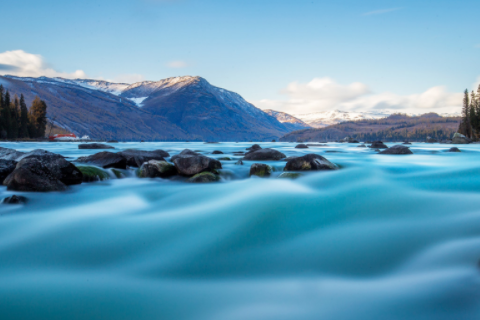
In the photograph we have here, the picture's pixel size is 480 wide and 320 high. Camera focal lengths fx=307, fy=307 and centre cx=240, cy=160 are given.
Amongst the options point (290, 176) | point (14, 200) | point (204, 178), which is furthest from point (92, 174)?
point (290, 176)

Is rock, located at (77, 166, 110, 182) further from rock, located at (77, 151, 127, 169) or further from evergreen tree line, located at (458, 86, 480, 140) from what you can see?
evergreen tree line, located at (458, 86, 480, 140)

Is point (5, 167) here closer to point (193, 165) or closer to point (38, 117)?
point (193, 165)

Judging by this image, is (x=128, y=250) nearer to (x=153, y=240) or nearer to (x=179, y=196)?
(x=153, y=240)

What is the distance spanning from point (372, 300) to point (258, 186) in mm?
6023

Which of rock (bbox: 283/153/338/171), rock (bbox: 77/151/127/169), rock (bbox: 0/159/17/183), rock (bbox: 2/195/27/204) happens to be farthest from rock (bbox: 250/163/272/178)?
rock (bbox: 0/159/17/183)

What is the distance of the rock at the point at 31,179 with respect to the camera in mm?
8188

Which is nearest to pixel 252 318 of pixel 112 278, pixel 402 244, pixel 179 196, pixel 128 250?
pixel 112 278

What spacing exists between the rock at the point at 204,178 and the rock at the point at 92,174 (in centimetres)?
A: 309

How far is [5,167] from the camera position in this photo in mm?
9852

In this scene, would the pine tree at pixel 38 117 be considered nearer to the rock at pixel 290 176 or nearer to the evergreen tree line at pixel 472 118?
the rock at pixel 290 176

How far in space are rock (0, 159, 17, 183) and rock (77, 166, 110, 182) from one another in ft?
6.54

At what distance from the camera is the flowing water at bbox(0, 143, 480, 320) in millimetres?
3158

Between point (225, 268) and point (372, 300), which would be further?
point (225, 268)

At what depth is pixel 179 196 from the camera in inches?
328
